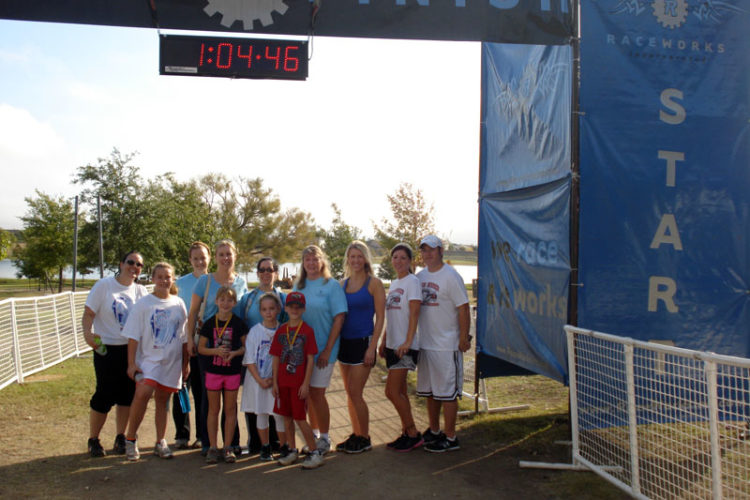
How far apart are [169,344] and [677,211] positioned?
15.5 ft

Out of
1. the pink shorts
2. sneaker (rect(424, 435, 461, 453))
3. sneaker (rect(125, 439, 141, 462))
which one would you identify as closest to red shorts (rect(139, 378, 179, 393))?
the pink shorts

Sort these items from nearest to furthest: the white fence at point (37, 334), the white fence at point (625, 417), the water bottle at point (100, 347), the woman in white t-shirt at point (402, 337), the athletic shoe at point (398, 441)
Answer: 1. the white fence at point (625, 417)
2. the water bottle at point (100, 347)
3. the woman in white t-shirt at point (402, 337)
4. the athletic shoe at point (398, 441)
5. the white fence at point (37, 334)

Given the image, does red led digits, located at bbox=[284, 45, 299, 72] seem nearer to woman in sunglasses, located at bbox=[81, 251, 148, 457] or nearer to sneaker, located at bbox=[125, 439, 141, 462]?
woman in sunglasses, located at bbox=[81, 251, 148, 457]

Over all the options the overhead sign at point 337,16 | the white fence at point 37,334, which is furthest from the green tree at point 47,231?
the overhead sign at point 337,16

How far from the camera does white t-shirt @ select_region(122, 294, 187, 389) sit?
4.89 m

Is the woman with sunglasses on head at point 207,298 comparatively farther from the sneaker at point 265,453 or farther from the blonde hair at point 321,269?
the blonde hair at point 321,269

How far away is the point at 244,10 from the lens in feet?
16.6

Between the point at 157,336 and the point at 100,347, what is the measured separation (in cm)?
55

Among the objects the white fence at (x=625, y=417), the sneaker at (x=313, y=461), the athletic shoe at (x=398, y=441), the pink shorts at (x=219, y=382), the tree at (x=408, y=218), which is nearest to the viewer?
the white fence at (x=625, y=417)

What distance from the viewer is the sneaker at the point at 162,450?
4953 millimetres

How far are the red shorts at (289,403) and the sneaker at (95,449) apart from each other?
5.38 feet

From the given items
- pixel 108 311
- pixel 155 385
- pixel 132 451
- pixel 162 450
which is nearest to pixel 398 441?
pixel 162 450

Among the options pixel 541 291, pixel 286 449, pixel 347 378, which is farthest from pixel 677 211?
pixel 286 449

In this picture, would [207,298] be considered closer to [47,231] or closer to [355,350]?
[355,350]
